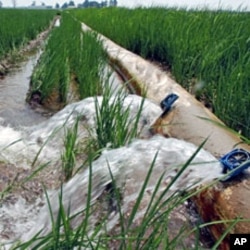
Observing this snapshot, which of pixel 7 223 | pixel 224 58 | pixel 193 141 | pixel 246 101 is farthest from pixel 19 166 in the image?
pixel 224 58

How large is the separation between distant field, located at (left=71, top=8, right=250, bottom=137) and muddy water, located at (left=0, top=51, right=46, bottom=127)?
1.43 metres

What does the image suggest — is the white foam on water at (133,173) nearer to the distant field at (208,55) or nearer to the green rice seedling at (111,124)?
the green rice seedling at (111,124)

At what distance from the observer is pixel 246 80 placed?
8.09ft

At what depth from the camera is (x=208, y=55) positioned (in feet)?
11.0

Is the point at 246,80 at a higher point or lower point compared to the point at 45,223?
higher

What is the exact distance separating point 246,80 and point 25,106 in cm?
222

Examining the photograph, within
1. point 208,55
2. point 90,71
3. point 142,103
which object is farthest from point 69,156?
point 208,55

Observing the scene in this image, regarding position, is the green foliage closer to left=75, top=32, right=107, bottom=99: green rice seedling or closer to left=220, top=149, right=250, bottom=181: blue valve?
left=75, top=32, right=107, bottom=99: green rice seedling

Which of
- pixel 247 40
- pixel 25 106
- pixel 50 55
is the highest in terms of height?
pixel 247 40

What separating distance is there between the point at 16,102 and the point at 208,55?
6.47ft

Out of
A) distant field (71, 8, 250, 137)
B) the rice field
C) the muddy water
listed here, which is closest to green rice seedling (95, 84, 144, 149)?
the rice field

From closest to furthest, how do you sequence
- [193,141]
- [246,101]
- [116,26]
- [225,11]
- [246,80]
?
1. [193,141]
2. [246,101]
3. [246,80]
4. [225,11]
5. [116,26]

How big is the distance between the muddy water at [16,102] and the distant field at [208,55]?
4.69 ft

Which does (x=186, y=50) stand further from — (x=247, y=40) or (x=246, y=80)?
(x=246, y=80)
